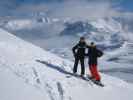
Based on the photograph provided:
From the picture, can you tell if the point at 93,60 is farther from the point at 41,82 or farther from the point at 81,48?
the point at 41,82

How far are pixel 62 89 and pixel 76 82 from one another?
2128mm

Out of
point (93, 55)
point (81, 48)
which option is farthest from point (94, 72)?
point (81, 48)

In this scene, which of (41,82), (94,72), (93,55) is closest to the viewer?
(41,82)

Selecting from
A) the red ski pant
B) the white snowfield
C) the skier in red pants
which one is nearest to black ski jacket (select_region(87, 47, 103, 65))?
the skier in red pants

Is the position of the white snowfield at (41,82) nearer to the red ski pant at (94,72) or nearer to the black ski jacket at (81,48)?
the red ski pant at (94,72)

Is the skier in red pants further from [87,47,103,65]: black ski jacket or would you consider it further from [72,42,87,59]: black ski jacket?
[72,42,87,59]: black ski jacket

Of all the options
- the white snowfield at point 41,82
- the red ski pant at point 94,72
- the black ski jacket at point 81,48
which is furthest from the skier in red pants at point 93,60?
the white snowfield at point 41,82

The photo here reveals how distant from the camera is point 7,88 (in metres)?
19.2

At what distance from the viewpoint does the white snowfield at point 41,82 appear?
19.0 m

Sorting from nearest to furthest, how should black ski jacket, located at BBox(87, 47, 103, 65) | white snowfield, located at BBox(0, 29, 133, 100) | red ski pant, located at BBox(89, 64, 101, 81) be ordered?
1. white snowfield, located at BBox(0, 29, 133, 100)
2. red ski pant, located at BBox(89, 64, 101, 81)
3. black ski jacket, located at BBox(87, 47, 103, 65)

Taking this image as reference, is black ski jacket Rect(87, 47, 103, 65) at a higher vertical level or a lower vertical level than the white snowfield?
higher

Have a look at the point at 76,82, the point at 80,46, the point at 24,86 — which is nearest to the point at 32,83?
the point at 24,86

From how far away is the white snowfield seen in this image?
19047mm

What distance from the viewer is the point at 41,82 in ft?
66.4
